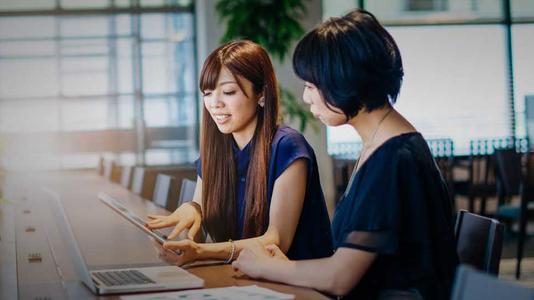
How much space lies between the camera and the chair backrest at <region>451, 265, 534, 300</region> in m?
1.08

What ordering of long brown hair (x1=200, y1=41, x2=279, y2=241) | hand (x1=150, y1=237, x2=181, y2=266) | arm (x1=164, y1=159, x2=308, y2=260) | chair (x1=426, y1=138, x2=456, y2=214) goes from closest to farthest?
hand (x1=150, y1=237, x2=181, y2=266) → arm (x1=164, y1=159, x2=308, y2=260) → long brown hair (x1=200, y1=41, x2=279, y2=241) → chair (x1=426, y1=138, x2=456, y2=214)

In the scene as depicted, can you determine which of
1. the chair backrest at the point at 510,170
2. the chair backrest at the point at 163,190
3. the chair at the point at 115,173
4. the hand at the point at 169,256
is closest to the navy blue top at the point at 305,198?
the hand at the point at 169,256

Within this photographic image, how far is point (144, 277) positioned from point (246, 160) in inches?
28.7

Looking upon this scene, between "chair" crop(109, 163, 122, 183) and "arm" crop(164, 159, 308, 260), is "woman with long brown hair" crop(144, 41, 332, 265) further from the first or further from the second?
"chair" crop(109, 163, 122, 183)

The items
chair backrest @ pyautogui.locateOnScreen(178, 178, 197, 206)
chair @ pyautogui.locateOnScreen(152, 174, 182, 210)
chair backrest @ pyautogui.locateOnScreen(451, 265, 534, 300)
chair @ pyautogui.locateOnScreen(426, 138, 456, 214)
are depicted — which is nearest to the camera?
chair backrest @ pyautogui.locateOnScreen(451, 265, 534, 300)

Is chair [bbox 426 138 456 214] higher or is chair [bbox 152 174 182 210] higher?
chair [bbox 152 174 182 210]

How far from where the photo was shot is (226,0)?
30.1 ft

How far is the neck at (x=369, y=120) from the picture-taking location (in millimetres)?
1892

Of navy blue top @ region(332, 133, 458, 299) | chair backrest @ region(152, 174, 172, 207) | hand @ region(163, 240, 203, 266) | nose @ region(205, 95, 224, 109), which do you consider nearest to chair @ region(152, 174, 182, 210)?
chair backrest @ region(152, 174, 172, 207)

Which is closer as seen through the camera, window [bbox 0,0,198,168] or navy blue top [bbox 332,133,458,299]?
navy blue top [bbox 332,133,458,299]

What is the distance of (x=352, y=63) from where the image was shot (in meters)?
1.81

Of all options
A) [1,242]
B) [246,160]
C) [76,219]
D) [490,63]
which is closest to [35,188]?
[76,219]

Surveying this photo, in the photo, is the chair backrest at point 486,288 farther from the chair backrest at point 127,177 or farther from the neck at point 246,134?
the chair backrest at point 127,177

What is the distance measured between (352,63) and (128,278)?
656mm
